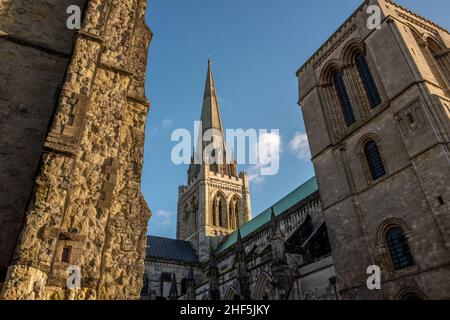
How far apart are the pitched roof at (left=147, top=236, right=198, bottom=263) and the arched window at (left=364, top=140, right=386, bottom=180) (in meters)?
27.3

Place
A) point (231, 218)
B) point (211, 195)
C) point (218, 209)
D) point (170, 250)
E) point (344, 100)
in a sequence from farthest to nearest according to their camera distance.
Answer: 1. point (231, 218)
2. point (218, 209)
3. point (211, 195)
4. point (170, 250)
5. point (344, 100)

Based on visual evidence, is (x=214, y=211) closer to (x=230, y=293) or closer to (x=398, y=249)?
(x=230, y=293)

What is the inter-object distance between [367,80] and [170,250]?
29996 mm

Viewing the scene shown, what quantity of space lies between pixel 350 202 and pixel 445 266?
441 centimetres

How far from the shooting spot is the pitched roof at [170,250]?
36.9 m

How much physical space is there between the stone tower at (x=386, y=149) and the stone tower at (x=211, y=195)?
78.5 feet

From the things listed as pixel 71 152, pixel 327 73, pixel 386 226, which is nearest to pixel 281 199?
pixel 327 73

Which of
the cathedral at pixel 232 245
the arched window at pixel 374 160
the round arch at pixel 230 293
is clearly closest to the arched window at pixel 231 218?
the cathedral at pixel 232 245

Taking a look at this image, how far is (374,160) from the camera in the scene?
1420 cm

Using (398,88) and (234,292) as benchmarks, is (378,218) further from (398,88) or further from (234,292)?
(234,292)

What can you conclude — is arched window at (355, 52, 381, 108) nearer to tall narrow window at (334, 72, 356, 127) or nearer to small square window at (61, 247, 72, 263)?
tall narrow window at (334, 72, 356, 127)

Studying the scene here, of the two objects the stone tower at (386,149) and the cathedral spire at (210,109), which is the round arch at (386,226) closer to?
the stone tower at (386,149)

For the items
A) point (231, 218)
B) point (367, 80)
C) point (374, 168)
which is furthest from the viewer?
point (231, 218)
